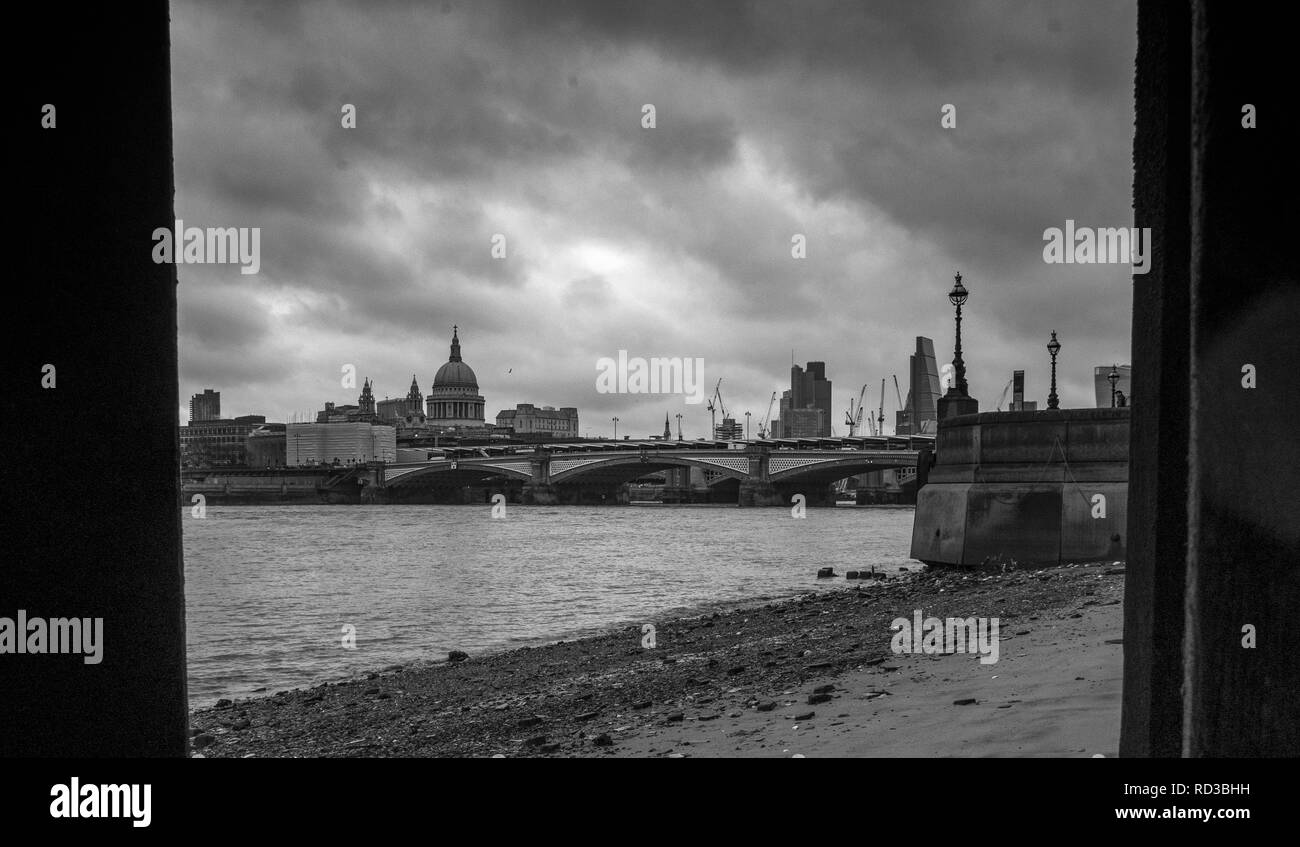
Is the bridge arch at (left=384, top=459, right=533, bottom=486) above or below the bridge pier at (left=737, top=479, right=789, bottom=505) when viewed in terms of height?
above

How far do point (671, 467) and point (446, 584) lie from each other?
7015 centimetres

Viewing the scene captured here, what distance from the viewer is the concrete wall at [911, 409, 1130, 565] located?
2033cm

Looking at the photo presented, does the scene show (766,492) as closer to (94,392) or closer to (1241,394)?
(1241,394)

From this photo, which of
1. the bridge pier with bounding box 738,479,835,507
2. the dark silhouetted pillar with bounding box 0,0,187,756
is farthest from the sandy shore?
the bridge pier with bounding box 738,479,835,507

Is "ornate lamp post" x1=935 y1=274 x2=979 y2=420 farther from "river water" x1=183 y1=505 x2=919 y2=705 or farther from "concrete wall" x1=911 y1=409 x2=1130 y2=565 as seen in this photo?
"river water" x1=183 y1=505 x2=919 y2=705

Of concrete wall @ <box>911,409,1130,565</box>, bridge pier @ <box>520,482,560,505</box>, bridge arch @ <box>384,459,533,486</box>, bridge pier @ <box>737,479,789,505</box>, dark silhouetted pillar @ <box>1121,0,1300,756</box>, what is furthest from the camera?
bridge pier @ <box>520,482,560,505</box>

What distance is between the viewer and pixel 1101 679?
7.22 m

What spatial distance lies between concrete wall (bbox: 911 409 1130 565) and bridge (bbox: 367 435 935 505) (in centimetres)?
5826

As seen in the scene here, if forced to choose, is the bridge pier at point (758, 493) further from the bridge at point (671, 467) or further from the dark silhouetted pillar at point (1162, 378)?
the dark silhouetted pillar at point (1162, 378)

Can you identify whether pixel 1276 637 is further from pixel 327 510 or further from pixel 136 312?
pixel 327 510

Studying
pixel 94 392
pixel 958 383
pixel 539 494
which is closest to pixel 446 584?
pixel 958 383

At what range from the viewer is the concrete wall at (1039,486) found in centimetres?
2033

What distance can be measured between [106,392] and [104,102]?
0.76 m

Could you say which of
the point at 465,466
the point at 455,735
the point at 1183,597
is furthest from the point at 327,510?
the point at 1183,597
